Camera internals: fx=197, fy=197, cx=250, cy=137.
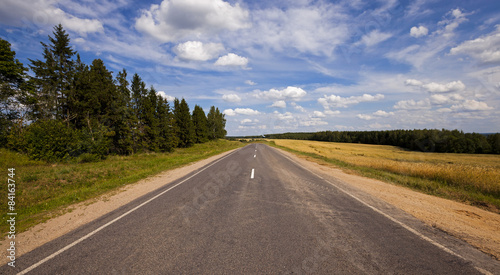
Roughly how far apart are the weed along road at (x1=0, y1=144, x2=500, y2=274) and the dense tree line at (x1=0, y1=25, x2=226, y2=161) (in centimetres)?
1714

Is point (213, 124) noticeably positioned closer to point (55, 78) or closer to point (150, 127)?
point (150, 127)

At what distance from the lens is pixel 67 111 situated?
77.6 ft

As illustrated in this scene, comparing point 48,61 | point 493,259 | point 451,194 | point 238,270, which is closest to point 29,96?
point 48,61

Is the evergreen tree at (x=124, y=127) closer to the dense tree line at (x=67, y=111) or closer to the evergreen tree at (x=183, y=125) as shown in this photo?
the dense tree line at (x=67, y=111)

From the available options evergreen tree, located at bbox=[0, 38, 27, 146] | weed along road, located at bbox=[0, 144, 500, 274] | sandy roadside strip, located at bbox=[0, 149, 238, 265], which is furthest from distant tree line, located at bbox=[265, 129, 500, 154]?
evergreen tree, located at bbox=[0, 38, 27, 146]

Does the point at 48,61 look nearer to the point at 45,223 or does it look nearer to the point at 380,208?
the point at 45,223

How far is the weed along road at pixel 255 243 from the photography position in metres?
3.06

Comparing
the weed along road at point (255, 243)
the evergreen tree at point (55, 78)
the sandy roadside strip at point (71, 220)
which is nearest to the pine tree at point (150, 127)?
the evergreen tree at point (55, 78)

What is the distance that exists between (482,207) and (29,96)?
37260 mm

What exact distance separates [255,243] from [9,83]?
33.4 meters

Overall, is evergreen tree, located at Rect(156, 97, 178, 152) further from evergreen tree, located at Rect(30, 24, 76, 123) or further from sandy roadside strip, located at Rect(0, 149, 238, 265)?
sandy roadside strip, located at Rect(0, 149, 238, 265)

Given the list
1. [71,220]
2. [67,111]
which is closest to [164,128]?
[67,111]

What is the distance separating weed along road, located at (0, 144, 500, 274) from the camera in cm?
306

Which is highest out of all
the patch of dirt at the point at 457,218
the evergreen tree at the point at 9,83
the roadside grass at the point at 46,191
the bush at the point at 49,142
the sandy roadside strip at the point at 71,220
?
the evergreen tree at the point at 9,83
